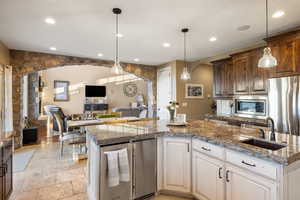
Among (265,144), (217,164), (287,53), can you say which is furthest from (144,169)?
(287,53)

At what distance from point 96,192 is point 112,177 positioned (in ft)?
0.91

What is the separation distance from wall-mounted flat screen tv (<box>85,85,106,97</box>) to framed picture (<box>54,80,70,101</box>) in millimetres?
1179

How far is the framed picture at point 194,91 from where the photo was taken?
235 inches

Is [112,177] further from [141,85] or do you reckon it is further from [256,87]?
[141,85]

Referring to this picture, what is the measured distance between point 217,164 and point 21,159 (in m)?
4.22

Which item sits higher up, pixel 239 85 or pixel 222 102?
pixel 239 85

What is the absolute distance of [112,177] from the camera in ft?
5.83

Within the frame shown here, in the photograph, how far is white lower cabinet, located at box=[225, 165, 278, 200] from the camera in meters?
1.32

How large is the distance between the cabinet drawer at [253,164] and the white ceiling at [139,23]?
6.69 ft

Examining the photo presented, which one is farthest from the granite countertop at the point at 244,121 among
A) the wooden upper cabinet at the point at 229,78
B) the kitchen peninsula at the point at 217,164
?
the kitchen peninsula at the point at 217,164

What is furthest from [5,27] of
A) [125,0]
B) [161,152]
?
[161,152]

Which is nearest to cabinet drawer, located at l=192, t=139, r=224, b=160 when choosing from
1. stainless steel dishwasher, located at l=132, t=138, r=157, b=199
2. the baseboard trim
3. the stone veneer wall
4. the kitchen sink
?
the kitchen sink

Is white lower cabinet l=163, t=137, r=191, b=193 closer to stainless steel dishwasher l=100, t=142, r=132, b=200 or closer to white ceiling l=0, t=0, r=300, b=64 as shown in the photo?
stainless steel dishwasher l=100, t=142, r=132, b=200

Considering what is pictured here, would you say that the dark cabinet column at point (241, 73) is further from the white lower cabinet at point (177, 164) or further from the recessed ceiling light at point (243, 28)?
the white lower cabinet at point (177, 164)
